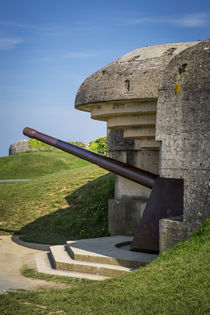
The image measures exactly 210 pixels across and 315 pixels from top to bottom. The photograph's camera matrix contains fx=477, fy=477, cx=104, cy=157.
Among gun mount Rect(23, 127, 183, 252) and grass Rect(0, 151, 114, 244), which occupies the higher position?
gun mount Rect(23, 127, 183, 252)

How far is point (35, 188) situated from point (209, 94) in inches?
408

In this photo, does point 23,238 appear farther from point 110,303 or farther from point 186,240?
point 110,303

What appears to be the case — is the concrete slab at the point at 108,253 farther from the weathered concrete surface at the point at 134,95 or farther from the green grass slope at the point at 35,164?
the green grass slope at the point at 35,164

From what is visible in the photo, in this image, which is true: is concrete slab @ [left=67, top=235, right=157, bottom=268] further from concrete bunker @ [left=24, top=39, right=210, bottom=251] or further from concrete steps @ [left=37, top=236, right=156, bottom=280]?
concrete bunker @ [left=24, top=39, right=210, bottom=251]

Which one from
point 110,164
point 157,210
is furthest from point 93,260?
point 110,164

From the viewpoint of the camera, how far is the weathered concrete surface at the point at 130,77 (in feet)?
28.7

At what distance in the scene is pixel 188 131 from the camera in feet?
22.2

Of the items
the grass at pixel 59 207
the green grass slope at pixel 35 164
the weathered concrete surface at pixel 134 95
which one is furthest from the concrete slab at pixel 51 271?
the green grass slope at pixel 35 164

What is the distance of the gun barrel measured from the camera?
922cm

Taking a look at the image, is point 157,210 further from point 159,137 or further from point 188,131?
point 188,131

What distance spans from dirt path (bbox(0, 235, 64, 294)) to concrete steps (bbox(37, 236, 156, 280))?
384 mm

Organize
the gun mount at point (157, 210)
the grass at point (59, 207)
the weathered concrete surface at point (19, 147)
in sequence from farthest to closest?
1. the weathered concrete surface at point (19, 147)
2. the grass at point (59, 207)
3. the gun mount at point (157, 210)

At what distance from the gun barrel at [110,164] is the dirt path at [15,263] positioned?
2309 mm

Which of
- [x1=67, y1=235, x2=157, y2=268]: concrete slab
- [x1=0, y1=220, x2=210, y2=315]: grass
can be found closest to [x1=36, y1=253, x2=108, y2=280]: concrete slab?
[x1=67, y1=235, x2=157, y2=268]: concrete slab
